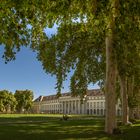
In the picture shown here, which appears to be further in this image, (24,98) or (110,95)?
(24,98)

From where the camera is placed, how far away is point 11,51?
22.6 metres

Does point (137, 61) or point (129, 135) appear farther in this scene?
point (137, 61)

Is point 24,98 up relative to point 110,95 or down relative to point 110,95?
up

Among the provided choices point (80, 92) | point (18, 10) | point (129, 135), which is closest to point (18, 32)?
point (18, 10)

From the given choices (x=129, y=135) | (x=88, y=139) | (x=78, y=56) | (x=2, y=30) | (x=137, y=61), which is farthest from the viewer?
(x=78, y=56)

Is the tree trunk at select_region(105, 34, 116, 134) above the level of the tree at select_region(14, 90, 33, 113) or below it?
below

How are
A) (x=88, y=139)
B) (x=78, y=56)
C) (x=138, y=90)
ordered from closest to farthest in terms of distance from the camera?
(x=88, y=139) < (x=78, y=56) < (x=138, y=90)

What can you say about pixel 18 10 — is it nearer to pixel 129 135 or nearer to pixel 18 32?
pixel 18 32

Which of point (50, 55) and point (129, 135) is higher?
point (50, 55)

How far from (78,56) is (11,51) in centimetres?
1942

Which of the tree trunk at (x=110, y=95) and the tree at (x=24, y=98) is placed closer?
the tree trunk at (x=110, y=95)

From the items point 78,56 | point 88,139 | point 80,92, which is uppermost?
point 78,56

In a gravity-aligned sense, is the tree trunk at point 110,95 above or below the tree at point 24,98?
below

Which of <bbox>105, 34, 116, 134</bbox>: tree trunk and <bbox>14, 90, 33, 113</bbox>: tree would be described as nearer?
<bbox>105, 34, 116, 134</bbox>: tree trunk
